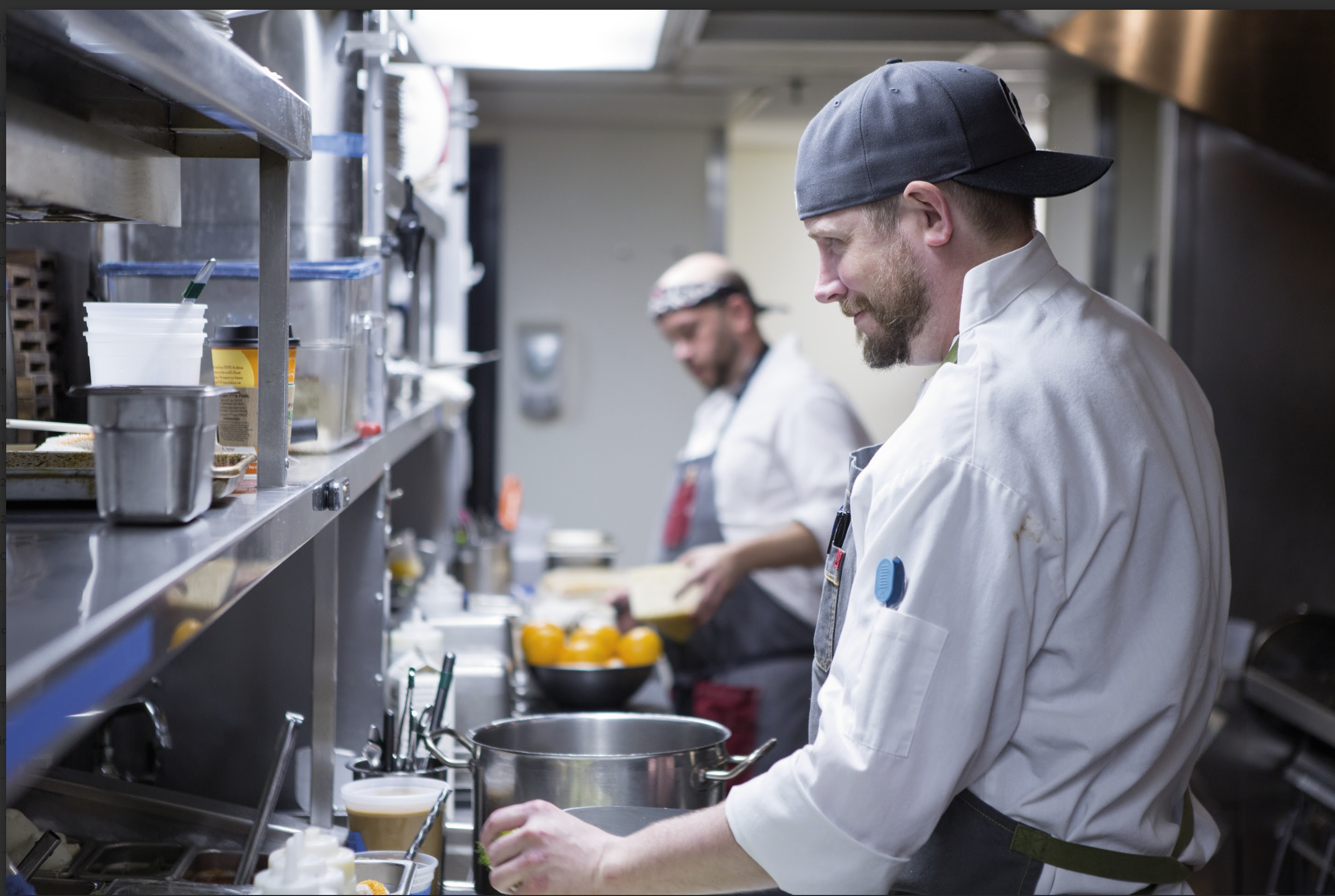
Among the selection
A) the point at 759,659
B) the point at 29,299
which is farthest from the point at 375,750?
the point at 759,659

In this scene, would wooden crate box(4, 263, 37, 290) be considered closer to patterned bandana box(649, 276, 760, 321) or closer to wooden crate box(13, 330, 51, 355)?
wooden crate box(13, 330, 51, 355)

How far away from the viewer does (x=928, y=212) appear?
140 centimetres

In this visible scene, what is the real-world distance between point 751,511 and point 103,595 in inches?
105

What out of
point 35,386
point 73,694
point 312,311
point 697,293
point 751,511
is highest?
point 697,293

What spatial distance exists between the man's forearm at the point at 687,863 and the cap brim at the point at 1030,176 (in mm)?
732

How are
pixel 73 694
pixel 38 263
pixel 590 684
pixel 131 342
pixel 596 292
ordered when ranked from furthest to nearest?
pixel 596 292
pixel 590 684
pixel 38 263
pixel 131 342
pixel 73 694

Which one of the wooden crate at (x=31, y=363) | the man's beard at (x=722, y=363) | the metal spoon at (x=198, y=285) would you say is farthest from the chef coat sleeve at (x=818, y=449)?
the metal spoon at (x=198, y=285)

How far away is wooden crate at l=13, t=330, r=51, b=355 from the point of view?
57.5 inches

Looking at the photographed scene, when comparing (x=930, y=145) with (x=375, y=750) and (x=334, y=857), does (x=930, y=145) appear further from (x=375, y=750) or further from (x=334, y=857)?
(x=375, y=750)

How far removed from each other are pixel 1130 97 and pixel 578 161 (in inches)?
100

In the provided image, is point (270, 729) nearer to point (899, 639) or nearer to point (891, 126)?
point (899, 639)

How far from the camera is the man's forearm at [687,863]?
1.22 m

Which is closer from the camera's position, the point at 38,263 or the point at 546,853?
the point at 546,853

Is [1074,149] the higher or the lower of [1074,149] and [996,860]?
the higher
